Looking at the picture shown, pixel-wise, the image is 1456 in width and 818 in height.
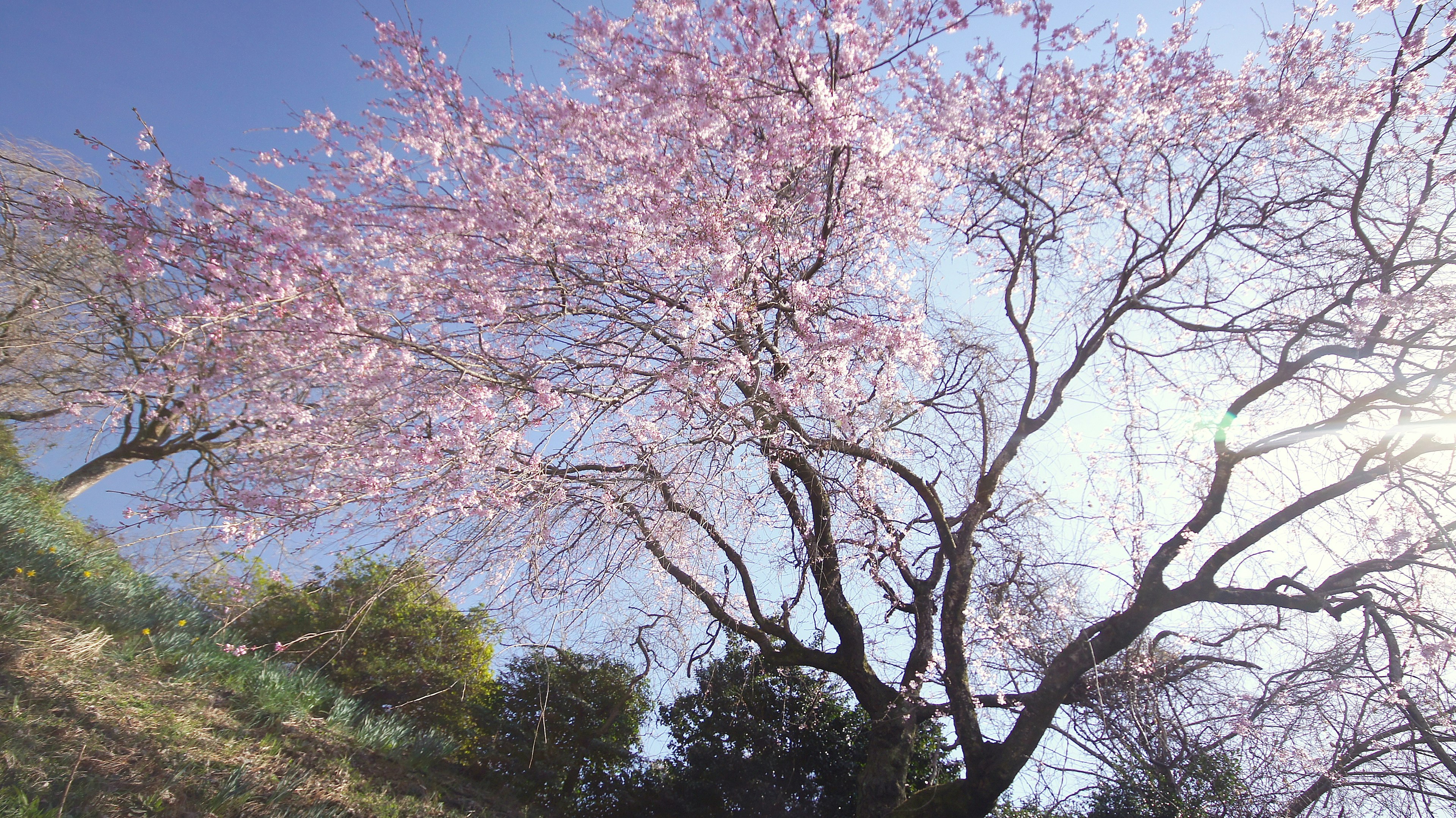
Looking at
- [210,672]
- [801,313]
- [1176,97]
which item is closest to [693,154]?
[801,313]

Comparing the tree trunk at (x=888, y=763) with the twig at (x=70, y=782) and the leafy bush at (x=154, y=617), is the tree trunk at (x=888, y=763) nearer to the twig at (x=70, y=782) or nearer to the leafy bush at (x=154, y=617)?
the leafy bush at (x=154, y=617)

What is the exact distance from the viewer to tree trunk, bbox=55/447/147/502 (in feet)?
28.3

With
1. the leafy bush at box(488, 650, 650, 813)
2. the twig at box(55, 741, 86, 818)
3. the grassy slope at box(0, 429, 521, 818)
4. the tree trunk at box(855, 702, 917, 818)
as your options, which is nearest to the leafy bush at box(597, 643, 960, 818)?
the leafy bush at box(488, 650, 650, 813)

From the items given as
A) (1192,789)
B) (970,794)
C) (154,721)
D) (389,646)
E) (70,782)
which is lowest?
(70,782)

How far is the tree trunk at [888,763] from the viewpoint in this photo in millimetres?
4926

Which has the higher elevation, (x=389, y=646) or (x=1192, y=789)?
(x=1192, y=789)

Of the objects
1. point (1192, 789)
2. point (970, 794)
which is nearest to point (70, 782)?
point (970, 794)

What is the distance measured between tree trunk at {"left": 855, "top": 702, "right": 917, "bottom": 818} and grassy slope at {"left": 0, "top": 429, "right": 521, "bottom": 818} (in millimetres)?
3217

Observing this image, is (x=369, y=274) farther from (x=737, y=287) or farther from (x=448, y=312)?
(x=737, y=287)

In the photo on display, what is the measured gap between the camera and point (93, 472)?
8.92 meters

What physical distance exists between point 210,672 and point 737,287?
4.70 meters

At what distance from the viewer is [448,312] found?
4336 mm

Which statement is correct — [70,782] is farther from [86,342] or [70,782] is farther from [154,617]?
[86,342]

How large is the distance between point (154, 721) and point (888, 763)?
190 inches
